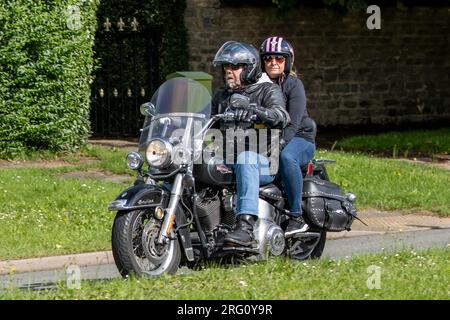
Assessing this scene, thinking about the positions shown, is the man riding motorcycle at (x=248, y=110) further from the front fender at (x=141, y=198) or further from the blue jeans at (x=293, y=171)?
the front fender at (x=141, y=198)

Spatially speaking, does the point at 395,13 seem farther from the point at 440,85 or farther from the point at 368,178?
the point at 368,178

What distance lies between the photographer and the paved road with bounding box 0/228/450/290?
378 inches

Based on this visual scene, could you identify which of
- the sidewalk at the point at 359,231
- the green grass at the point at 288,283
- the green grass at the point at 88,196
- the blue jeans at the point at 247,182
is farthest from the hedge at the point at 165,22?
the green grass at the point at 288,283

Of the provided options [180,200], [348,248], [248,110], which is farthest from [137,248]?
[348,248]

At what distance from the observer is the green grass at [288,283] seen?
759 cm

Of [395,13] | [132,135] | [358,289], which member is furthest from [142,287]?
[395,13]

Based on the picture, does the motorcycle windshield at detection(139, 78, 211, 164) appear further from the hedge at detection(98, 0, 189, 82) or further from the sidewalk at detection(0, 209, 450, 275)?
the hedge at detection(98, 0, 189, 82)

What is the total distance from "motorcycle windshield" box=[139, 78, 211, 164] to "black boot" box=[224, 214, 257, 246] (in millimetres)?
625

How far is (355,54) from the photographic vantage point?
2227cm

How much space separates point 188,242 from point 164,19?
1203 centimetres

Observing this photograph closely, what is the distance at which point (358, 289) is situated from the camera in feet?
25.6

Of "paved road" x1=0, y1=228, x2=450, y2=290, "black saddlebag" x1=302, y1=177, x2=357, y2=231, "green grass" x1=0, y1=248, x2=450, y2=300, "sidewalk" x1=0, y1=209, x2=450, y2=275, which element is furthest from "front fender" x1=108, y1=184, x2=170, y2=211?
"sidewalk" x1=0, y1=209, x2=450, y2=275

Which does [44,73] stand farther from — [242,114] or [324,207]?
[242,114]

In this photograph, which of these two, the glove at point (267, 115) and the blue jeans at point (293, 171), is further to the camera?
the blue jeans at point (293, 171)
